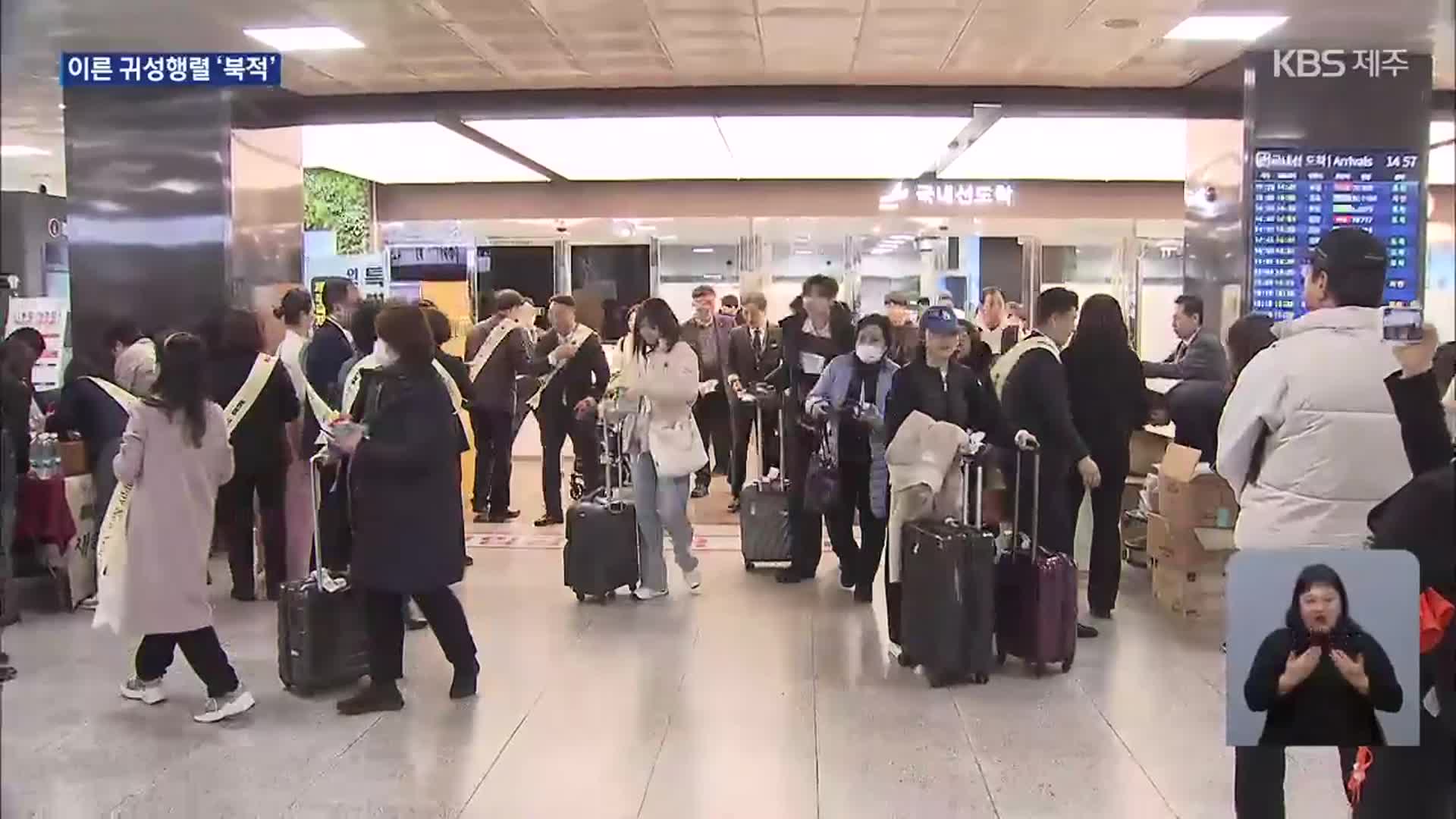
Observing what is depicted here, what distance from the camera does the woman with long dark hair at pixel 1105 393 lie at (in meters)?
5.68

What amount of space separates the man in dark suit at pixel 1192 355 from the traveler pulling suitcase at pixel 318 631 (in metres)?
3.74

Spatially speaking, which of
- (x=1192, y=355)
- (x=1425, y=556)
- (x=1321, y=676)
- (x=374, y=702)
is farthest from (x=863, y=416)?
(x=1321, y=676)

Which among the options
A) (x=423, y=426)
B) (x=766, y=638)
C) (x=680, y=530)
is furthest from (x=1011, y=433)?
(x=423, y=426)

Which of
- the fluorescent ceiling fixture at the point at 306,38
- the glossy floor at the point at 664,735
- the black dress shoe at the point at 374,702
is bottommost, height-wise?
the glossy floor at the point at 664,735

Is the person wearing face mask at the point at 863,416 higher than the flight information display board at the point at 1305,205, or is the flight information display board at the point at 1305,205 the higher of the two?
the flight information display board at the point at 1305,205

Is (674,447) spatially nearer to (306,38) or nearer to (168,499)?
(168,499)

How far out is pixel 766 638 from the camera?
18.5 ft

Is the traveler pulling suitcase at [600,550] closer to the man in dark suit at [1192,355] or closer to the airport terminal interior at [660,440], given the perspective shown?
the airport terminal interior at [660,440]

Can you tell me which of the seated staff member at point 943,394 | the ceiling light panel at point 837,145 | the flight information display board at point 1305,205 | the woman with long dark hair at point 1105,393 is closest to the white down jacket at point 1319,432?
the seated staff member at point 943,394

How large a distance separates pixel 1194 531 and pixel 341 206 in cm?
1037

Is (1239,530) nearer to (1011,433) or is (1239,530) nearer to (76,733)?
(1011,433)

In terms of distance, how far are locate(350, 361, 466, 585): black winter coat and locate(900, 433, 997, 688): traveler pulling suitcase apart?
171 cm

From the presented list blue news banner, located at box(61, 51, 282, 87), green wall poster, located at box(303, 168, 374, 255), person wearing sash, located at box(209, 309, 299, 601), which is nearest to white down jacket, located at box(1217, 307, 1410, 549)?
person wearing sash, located at box(209, 309, 299, 601)

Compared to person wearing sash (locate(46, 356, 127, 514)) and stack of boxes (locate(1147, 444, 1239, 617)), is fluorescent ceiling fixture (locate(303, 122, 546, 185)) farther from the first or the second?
stack of boxes (locate(1147, 444, 1239, 617))
